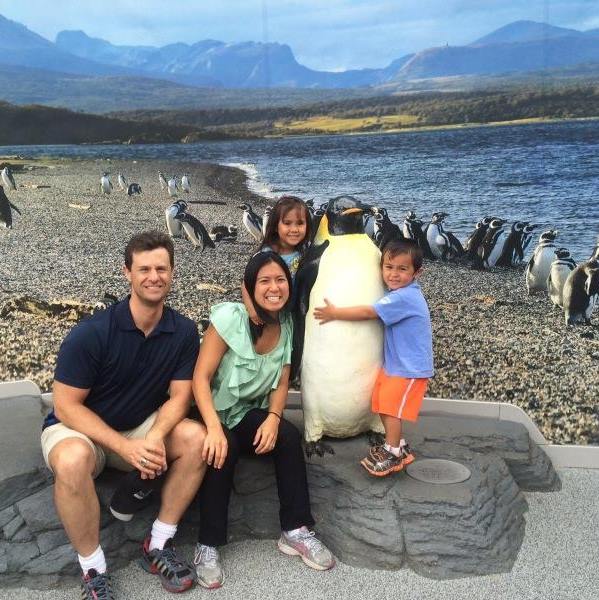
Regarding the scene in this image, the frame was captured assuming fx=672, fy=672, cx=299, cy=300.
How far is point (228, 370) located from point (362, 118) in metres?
1.95

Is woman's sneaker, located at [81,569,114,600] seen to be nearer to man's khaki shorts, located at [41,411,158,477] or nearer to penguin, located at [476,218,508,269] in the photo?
man's khaki shorts, located at [41,411,158,477]

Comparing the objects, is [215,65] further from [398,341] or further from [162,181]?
[398,341]

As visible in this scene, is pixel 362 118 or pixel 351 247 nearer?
pixel 351 247

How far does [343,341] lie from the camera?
2.49 metres

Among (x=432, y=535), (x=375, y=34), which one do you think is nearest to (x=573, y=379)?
(x=432, y=535)

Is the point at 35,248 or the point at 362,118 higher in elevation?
the point at 362,118

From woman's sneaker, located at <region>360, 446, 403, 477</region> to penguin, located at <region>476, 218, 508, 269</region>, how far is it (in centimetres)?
128

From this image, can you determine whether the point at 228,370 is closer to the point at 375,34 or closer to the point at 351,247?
the point at 351,247

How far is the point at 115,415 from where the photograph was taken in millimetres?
2268

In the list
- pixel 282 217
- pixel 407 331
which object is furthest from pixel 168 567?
pixel 282 217

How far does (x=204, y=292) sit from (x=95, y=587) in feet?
5.57

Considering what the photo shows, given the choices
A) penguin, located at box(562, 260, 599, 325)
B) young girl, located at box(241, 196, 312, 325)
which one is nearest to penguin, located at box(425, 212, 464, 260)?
penguin, located at box(562, 260, 599, 325)

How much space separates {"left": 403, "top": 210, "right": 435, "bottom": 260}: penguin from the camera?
11.2 feet

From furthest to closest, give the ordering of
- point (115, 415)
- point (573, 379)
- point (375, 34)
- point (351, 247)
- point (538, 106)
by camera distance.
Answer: point (375, 34) < point (538, 106) < point (573, 379) < point (351, 247) < point (115, 415)
